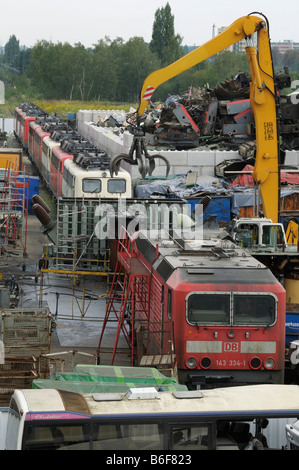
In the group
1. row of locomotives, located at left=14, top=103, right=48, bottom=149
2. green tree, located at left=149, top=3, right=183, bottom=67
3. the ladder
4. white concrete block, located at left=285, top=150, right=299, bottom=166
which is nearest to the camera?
the ladder

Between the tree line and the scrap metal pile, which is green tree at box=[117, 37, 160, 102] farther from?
the scrap metal pile

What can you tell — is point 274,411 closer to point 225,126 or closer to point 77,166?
point 77,166

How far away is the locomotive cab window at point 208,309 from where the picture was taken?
16078 mm

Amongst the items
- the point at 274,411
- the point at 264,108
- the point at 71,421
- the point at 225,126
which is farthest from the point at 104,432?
the point at 225,126

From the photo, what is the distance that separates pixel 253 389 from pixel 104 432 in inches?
85.0

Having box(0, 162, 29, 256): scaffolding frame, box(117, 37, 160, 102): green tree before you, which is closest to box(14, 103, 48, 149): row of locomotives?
box(0, 162, 29, 256): scaffolding frame

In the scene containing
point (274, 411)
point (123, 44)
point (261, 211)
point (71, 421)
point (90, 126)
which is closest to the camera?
point (71, 421)

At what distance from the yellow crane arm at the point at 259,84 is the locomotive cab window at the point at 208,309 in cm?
858

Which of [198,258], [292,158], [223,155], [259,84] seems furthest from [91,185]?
[198,258]

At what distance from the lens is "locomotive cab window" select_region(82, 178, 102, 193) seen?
3025cm

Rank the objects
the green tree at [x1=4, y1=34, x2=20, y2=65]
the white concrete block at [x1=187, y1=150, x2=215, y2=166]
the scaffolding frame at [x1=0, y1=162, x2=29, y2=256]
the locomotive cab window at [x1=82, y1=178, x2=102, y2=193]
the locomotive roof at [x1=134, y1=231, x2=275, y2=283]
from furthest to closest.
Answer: the green tree at [x1=4, y1=34, x2=20, y2=65] → the white concrete block at [x1=187, y1=150, x2=215, y2=166] → the locomotive cab window at [x1=82, y1=178, x2=102, y2=193] → the scaffolding frame at [x1=0, y1=162, x2=29, y2=256] → the locomotive roof at [x1=134, y1=231, x2=275, y2=283]

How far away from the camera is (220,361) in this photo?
633 inches

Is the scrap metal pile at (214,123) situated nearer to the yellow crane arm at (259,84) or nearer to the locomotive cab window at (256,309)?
the yellow crane arm at (259,84)

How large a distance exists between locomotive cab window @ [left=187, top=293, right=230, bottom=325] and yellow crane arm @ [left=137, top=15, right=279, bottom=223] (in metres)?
8.58
